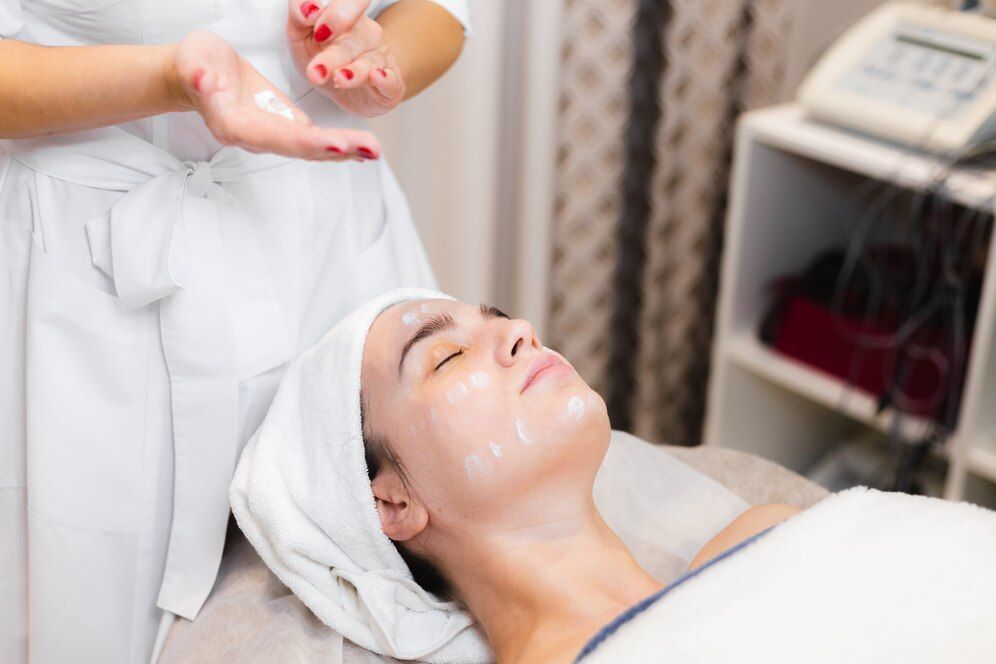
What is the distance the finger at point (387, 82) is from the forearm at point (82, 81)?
0.63ft

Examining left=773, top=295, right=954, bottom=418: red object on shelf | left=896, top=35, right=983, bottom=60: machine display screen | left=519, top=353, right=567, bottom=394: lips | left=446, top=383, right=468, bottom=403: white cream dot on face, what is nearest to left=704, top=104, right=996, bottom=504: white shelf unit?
left=773, top=295, right=954, bottom=418: red object on shelf

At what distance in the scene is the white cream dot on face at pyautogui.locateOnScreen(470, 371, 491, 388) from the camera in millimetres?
1227

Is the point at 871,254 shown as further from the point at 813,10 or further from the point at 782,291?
the point at 813,10

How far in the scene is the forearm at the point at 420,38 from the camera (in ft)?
4.42

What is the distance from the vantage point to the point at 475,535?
1.24m

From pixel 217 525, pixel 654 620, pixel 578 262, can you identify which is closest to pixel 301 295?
pixel 217 525

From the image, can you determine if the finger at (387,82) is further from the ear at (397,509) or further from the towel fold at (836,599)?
the towel fold at (836,599)

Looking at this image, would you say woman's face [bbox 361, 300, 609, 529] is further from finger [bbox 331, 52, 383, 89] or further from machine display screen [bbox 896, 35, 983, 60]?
machine display screen [bbox 896, 35, 983, 60]

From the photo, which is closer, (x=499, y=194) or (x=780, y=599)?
(x=780, y=599)

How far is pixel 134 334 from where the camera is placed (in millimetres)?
1249

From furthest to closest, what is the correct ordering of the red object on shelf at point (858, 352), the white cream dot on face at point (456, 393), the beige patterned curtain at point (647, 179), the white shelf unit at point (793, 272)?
the beige patterned curtain at point (647, 179)
the red object on shelf at point (858, 352)
the white shelf unit at point (793, 272)
the white cream dot on face at point (456, 393)

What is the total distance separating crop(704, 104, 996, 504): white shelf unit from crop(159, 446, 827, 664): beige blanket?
787mm

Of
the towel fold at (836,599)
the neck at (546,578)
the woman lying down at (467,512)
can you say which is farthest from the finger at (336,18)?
the towel fold at (836,599)

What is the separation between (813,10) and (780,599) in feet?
5.95
